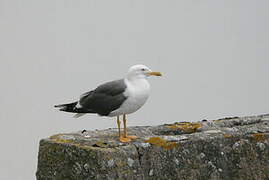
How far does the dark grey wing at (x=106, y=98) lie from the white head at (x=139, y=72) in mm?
99

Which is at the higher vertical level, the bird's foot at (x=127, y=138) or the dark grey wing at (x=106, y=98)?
the dark grey wing at (x=106, y=98)

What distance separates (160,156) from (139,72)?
Result: 70 centimetres

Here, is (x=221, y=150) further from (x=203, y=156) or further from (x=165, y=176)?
(x=165, y=176)

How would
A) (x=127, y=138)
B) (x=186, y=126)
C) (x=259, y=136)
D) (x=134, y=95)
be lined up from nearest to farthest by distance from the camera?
1. (x=134, y=95)
2. (x=127, y=138)
3. (x=259, y=136)
4. (x=186, y=126)

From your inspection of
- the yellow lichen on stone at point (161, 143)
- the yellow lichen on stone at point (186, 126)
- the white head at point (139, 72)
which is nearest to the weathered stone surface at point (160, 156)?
the yellow lichen on stone at point (161, 143)

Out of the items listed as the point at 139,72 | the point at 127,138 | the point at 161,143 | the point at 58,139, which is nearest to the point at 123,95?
the point at 139,72

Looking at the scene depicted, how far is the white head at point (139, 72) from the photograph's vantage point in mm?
4949

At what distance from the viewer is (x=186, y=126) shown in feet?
18.7

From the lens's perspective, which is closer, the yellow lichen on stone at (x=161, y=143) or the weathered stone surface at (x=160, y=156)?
the weathered stone surface at (x=160, y=156)

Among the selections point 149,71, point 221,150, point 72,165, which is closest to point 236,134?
point 221,150

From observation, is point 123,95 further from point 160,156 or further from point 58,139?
point 58,139

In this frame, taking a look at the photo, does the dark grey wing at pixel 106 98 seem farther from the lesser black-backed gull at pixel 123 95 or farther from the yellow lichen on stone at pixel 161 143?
the yellow lichen on stone at pixel 161 143

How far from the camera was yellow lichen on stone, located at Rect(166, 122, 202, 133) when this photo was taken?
5.64 metres

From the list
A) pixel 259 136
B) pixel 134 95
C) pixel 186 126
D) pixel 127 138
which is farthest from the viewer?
pixel 186 126
